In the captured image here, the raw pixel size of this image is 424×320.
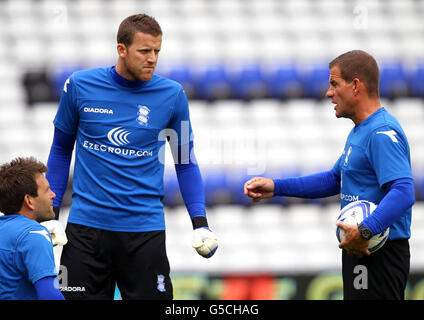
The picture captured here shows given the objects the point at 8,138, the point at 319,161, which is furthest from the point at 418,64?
the point at 8,138

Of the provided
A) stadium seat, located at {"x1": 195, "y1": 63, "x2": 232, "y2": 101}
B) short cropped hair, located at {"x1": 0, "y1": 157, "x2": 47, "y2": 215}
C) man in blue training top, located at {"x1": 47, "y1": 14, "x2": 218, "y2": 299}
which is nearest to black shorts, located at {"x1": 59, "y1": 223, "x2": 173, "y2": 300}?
man in blue training top, located at {"x1": 47, "y1": 14, "x2": 218, "y2": 299}

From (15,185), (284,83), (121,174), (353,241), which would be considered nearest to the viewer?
(15,185)

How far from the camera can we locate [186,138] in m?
3.69

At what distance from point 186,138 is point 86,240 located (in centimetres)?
75

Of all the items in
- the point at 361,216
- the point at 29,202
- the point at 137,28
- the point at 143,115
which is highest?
the point at 137,28

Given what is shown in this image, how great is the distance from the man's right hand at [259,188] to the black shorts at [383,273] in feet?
2.24

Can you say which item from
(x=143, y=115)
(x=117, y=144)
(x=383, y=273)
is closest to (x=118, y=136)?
(x=117, y=144)

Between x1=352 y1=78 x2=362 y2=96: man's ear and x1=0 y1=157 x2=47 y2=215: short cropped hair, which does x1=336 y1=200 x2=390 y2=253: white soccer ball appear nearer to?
x1=352 y1=78 x2=362 y2=96: man's ear

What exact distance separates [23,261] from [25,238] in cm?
10

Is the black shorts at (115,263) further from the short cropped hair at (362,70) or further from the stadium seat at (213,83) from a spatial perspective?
the stadium seat at (213,83)

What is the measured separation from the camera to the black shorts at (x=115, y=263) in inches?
136

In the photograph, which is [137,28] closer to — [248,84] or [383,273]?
[383,273]

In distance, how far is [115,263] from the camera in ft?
11.5

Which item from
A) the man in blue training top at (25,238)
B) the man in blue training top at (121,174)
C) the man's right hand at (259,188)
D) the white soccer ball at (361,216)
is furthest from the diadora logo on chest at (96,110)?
the white soccer ball at (361,216)
